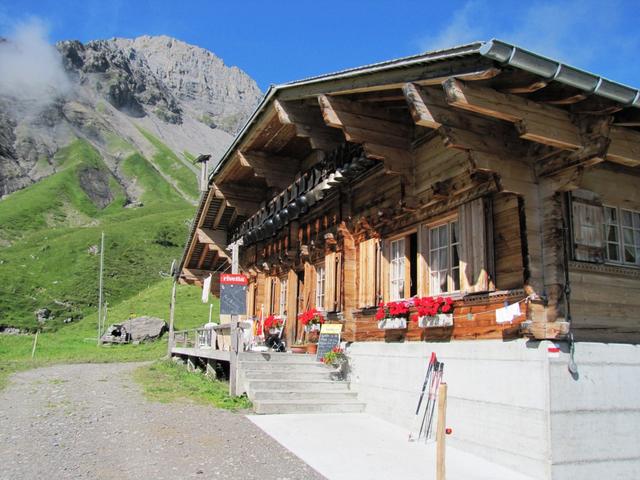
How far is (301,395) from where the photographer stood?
10.7 m

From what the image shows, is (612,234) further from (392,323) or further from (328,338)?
(328,338)

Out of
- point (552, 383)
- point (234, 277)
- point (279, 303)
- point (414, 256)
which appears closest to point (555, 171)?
point (552, 383)

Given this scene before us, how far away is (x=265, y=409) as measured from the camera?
10094 millimetres

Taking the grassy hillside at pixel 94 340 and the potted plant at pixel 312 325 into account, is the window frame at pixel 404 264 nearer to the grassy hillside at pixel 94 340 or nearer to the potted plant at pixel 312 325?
the potted plant at pixel 312 325

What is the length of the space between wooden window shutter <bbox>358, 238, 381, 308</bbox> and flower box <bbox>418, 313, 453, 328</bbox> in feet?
6.60

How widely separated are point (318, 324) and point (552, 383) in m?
7.08

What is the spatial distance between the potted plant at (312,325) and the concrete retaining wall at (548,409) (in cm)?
529

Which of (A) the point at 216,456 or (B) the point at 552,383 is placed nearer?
(B) the point at 552,383

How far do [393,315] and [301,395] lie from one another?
237cm

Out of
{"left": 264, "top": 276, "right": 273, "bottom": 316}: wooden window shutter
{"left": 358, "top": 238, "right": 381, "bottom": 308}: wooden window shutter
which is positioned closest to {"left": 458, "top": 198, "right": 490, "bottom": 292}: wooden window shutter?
{"left": 358, "top": 238, "right": 381, "bottom": 308}: wooden window shutter

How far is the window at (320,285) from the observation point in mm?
14150

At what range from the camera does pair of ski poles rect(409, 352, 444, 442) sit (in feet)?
28.5

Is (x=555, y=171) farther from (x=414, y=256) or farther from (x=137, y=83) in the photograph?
(x=137, y=83)

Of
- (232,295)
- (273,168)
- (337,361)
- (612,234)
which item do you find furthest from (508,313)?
(273,168)
